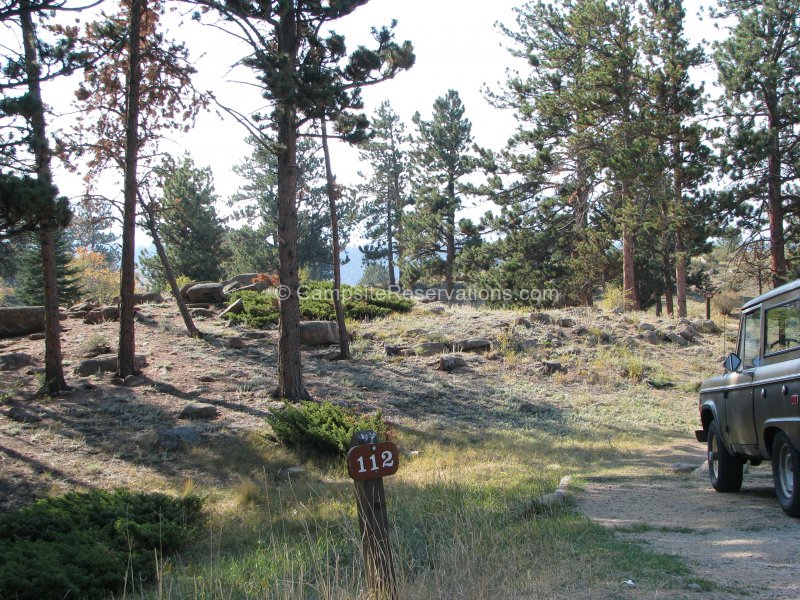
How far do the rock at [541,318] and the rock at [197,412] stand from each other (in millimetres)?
12660

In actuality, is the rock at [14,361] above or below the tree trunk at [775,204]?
below

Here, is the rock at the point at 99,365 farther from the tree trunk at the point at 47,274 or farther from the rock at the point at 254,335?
the rock at the point at 254,335

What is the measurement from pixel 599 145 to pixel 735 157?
6.25m

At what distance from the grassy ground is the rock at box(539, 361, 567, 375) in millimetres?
259

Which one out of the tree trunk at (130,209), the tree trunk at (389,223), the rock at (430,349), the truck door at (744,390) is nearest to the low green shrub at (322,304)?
the rock at (430,349)

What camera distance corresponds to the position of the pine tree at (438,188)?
43906 millimetres

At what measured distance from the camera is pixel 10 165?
11555 mm

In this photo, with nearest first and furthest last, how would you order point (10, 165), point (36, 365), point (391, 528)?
point (391, 528) → point (10, 165) → point (36, 365)

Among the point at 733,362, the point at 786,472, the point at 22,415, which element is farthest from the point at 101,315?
the point at 786,472

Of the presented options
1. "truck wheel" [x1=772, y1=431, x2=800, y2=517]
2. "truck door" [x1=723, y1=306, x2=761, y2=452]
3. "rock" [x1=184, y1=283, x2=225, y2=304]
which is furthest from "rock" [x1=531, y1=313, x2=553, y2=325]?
"truck wheel" [x1=772, y1=431, x2=800, y2=517]

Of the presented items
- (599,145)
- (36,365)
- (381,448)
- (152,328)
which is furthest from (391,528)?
(599,145)

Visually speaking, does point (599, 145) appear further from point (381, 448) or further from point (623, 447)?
point (381, 448)

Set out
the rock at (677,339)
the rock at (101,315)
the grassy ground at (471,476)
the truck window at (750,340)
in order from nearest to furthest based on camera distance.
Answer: the grassy ground at (471,476) < the truck window at (750,340) < the rock at (101,315) < the rock at (677,339)

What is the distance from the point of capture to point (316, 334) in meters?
21.8
